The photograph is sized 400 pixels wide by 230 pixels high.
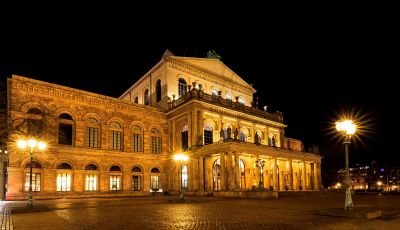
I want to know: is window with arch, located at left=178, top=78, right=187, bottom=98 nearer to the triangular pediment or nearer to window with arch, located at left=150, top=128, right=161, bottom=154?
the triangular pediment

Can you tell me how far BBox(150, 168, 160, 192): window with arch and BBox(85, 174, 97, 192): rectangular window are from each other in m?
6.64

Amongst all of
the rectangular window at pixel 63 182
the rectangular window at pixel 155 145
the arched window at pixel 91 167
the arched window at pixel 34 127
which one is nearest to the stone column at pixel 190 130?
the rectangular window at pixel 155 145

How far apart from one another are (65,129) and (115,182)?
7207mm

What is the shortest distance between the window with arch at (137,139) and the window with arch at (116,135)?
62.5 inches

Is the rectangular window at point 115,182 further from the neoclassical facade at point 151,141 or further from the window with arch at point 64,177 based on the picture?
the window with arch at point 64,177

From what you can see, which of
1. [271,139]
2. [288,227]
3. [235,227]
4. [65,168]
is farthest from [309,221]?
[271,139]

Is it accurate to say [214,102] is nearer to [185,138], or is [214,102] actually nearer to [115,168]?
[185,138]

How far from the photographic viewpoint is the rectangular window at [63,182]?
29.7m

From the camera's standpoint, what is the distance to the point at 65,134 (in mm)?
30906

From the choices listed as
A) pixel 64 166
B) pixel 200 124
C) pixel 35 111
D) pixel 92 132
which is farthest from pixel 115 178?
pixel 200 124

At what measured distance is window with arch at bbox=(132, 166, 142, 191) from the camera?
→ 115 feet

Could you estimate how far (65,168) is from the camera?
30.3 m

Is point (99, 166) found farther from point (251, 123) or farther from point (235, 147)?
point (251, 123)

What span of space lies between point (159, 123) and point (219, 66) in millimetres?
12516
